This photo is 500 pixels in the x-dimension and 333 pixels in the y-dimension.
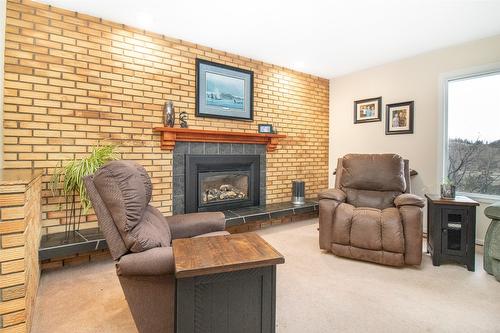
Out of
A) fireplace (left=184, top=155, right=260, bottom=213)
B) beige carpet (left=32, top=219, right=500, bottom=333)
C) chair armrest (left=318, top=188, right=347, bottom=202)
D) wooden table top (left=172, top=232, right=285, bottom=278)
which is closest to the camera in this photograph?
wooden table top (left=172, top=232, right=285, bottom=278)

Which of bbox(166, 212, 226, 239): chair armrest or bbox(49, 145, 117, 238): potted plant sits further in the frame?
bbox(49, 145, 117, 238): potted plant

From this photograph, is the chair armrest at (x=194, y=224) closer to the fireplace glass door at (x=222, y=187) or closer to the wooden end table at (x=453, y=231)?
the fireplace glass door at (x=222, y=187)

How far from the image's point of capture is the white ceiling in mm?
2531

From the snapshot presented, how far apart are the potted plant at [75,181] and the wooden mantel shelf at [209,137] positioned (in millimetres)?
553

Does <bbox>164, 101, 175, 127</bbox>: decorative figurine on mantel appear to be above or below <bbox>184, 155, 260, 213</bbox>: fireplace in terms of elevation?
above

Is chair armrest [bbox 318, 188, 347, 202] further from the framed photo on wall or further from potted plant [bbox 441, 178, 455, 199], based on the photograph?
the framed photo on wall

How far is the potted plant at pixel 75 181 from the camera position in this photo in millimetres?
2309

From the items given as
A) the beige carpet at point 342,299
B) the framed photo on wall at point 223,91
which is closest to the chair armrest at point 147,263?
the beige carpet at point 342,299

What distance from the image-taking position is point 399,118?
399cm

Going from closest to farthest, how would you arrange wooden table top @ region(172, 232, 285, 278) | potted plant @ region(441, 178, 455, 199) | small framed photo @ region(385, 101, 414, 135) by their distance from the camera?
wooden table top @ region(172, 232, 285, 278), potted plant @ region(441, 178, 455, 199), small framed photo @ region(385, 101, 414, 135)

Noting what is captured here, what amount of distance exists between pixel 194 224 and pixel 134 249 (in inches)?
29.7

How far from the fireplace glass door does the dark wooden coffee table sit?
217cm

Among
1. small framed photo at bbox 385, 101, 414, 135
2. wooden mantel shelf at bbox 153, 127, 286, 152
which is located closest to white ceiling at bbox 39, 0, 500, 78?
small framed photo at bbox 385, 101, 414, 135

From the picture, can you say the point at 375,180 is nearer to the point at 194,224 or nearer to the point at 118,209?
the point at 194,224
